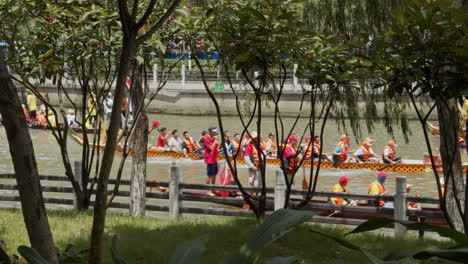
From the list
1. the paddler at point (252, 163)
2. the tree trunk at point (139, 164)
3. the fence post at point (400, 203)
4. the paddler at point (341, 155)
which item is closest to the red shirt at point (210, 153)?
the paddler at point (252, 163)

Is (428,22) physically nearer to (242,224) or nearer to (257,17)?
(257,17)

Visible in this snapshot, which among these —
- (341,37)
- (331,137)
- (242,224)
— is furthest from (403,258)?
(331,137)

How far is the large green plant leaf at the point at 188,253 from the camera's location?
1592 millimetres

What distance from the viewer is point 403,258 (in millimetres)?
1418

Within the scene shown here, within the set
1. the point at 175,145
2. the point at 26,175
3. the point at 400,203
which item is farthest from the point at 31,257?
the point at 175,145

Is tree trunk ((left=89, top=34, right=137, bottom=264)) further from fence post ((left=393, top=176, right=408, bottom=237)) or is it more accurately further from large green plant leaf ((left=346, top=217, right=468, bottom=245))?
fence post ((left=393, top=176, right=408, bottom=237))

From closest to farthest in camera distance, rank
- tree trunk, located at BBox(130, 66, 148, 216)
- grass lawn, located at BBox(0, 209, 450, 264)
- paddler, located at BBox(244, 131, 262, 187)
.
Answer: grass lawn, located at BBox(0, 209, 450, 264)
tree trunk, located at BBox(130, 66, 148, 216)
paddler, located at BBox(244, 131, 262, 187)

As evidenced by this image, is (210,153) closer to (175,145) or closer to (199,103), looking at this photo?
(175,145)

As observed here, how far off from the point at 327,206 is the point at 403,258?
32.6 feet

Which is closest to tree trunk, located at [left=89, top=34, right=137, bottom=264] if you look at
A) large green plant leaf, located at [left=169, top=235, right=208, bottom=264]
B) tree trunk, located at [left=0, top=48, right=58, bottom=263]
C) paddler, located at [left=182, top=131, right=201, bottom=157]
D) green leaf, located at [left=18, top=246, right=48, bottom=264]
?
tree trunk, located at [left=0, top=48, right=58, bottom=263]

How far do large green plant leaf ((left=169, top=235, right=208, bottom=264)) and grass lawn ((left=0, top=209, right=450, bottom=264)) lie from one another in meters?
5.10

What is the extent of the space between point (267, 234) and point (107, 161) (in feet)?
8.27

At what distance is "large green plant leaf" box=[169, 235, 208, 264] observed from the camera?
1592 millimetres

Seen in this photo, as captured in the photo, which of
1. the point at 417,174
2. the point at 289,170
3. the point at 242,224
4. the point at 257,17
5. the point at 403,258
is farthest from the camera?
the point at 417,174
